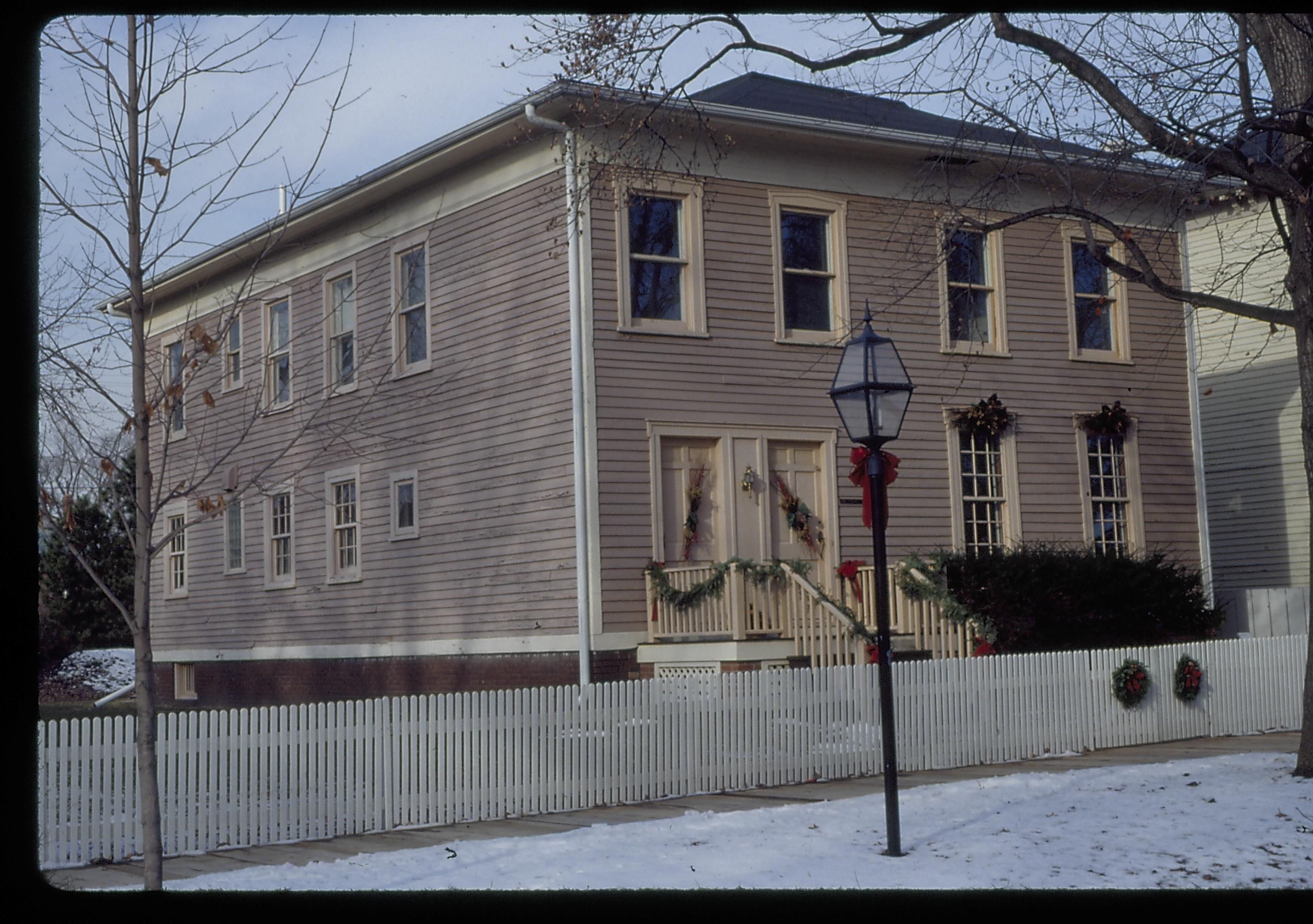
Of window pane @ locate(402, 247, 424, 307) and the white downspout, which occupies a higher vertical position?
window pane @ locate(402, 247, 424, 307)

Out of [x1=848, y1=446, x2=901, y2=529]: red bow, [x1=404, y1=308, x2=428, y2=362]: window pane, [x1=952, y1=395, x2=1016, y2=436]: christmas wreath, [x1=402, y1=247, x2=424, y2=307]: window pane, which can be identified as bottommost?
[x1=848, y1=446, x2=901, y2=529]: red bow

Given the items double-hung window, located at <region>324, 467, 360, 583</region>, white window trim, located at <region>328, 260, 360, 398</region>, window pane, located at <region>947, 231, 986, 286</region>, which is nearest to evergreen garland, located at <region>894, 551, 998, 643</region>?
window pane, located at <region>947, 231, 986, 286</region>

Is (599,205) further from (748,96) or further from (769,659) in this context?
(769,659)

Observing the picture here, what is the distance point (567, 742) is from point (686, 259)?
8049 millimetres

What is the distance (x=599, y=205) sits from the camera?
18391mm

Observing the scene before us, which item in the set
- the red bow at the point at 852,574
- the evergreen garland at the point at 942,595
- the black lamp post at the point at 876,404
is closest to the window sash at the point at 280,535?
the red bow at the point at 852,574

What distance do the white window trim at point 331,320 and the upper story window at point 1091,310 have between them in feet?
34.9

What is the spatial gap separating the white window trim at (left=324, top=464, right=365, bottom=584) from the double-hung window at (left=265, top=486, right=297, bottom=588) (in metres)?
1.14

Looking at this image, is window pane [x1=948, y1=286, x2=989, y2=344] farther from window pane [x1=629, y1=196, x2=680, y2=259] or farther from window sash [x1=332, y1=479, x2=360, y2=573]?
window sash [x1=332, y1=479, x2=360, y2=573]

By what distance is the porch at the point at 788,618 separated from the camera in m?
16.9

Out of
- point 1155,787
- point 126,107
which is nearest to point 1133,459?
point 1155,787

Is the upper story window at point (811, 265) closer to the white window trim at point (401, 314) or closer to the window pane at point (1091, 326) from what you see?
the window pane at point (1091, 326)

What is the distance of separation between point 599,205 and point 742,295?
2.34 m

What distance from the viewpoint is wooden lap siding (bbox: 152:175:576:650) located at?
18.5 m
